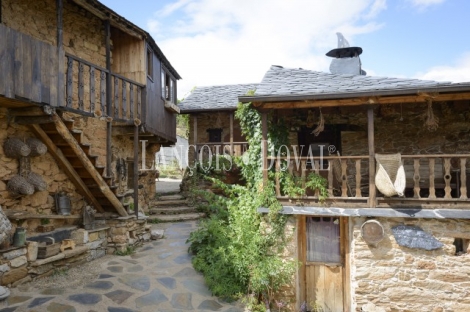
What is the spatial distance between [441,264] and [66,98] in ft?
24.9

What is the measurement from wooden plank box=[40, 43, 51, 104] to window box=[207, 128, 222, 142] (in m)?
8.79

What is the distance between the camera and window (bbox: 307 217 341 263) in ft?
21.2

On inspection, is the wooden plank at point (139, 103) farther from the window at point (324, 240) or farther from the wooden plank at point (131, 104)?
the window at point (324, 240)

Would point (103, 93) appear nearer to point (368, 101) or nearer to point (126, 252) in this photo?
point (126, 252)

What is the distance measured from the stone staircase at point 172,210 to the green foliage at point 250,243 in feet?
8.64

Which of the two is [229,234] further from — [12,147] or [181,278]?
[12,147]

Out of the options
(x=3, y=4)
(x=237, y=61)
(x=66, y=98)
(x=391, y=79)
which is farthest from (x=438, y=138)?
(x=237, y=61)

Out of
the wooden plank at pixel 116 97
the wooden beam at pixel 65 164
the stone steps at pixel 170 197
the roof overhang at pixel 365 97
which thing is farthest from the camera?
the stone steps at pixel 170 197

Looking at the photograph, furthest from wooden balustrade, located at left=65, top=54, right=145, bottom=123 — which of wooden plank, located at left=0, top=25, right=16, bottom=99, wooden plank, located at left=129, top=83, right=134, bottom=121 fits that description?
wooden plank, located at left=0, top=25, right=16, bottom=99

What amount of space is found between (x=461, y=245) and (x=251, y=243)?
3982 mm

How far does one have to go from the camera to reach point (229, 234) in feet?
20.8

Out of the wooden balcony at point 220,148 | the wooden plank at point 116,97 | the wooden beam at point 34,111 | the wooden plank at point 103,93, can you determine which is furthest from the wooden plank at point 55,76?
the wooden balcony at point 220,148

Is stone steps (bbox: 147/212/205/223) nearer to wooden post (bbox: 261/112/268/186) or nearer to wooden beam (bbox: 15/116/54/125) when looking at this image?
wooden post (bbox: 261/112/268/186)

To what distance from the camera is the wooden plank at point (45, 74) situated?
4.99 m
